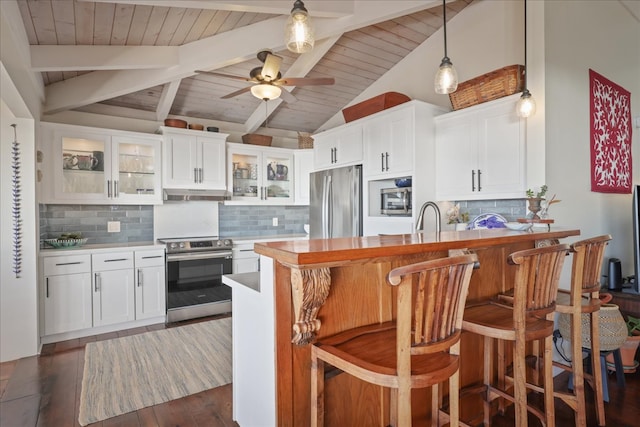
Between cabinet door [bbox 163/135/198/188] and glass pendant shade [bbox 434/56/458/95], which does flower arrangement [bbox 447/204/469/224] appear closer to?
glass pendant shade [bbox 434/56/458/95]

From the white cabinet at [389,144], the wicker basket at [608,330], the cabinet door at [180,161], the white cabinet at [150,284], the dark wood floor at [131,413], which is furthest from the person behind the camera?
the cabinet door at [180,161]

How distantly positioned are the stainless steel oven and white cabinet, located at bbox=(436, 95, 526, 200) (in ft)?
9.11

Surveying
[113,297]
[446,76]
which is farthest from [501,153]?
[113,297]

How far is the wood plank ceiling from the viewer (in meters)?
2.79

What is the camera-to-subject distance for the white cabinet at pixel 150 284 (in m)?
3.91

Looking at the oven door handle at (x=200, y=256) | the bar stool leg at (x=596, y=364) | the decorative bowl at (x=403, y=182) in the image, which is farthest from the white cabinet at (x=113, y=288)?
the bar stool leg at (x=596, y=364)

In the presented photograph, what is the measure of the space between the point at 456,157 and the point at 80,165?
4.11 m

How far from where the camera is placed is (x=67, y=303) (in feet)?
11.6

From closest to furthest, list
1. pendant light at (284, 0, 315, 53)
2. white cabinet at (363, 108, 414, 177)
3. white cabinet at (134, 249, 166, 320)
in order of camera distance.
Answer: pendant light at (284, 0, 315, 53), white cabinet at (363, 108, 414, 177), white cabinet at (134, 249, 166, 320)

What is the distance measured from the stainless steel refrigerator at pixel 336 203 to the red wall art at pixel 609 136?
7.40 ft

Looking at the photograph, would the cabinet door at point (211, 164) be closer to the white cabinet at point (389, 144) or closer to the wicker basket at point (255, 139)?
the wicker basket at point (255, 139)

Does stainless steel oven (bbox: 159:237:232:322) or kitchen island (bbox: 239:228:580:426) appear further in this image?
stainless steel oven (bbox: 159:237:232:322)

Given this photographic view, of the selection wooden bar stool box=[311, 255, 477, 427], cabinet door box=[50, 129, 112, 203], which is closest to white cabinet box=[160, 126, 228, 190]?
cabinet door box=[50, 129, 112, 203]

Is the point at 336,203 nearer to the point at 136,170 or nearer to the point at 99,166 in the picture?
the point at 136,170
